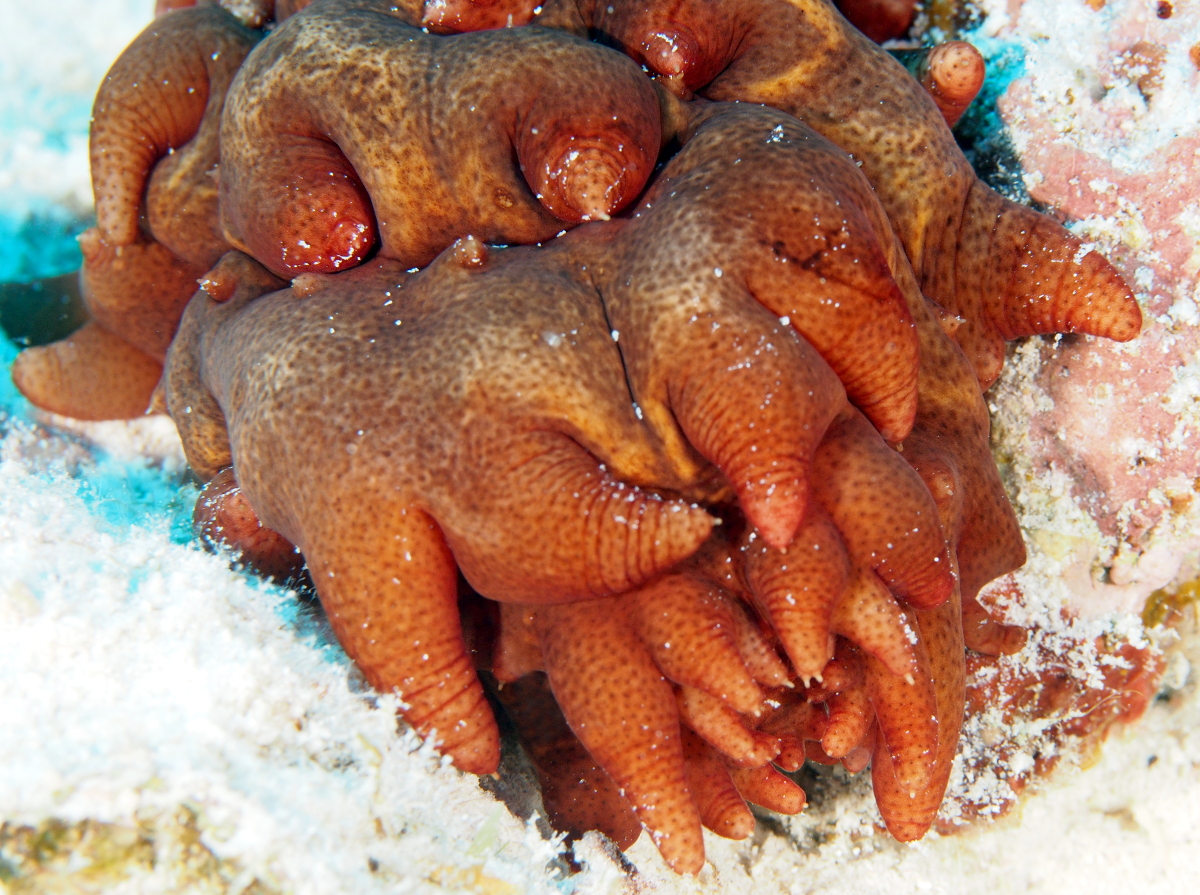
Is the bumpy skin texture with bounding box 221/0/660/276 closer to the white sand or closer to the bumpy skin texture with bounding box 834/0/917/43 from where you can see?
the white sand

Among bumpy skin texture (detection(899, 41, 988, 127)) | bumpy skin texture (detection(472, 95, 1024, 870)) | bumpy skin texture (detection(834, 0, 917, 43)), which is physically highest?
bumpy skin texture (detection(834, 0, 917, 43))

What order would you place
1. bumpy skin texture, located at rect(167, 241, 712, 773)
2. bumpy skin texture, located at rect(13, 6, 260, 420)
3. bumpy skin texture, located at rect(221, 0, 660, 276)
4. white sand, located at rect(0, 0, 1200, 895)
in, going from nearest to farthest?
white sand, located at rect(0, 0, 1200, 895)
bumpy skin texture, located at rect(167, 241, 712, 773)
bumpy skin texture, located at rect(221, 0, 660, 276)
bumpy skin texture, located at rect(13, 6, 260, 420)

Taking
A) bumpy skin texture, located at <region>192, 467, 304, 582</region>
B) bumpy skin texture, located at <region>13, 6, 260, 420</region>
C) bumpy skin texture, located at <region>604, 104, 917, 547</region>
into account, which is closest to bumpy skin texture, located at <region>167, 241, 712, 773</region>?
bumpy skin texture, located at <region>604, 104, 917, 547</region>

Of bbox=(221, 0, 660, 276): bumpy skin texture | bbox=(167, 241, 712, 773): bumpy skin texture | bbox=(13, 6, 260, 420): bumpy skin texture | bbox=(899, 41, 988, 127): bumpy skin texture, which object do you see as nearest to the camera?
bbox=(167, 241, 712, 773): bumpy skin texture

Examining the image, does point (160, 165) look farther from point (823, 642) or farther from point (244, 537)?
point (823, 642)

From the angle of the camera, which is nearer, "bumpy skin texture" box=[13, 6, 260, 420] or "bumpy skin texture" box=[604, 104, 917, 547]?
"bumpy skin texture" box=[604, 104, 917, 547]

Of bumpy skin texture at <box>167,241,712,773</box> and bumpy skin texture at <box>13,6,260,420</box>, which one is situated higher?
bumpy skin texture at <box>13,6,260,420</box>

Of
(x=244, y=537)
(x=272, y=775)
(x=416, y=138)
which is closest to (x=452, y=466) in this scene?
(x=272, y=775)

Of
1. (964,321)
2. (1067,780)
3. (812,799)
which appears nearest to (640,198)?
(964,321)
